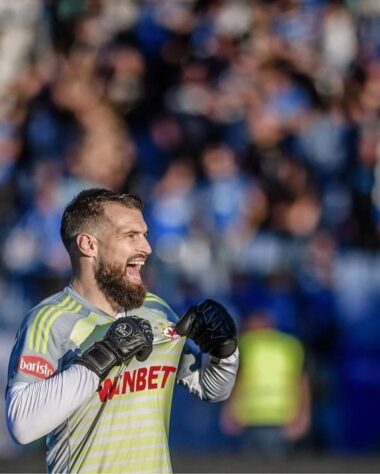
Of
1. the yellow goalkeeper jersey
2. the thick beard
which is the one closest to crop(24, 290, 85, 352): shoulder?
the yellow goalkeeper jersey

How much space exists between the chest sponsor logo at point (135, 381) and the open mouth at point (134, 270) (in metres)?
0.28

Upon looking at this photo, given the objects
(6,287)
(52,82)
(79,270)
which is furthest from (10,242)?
(79,270)

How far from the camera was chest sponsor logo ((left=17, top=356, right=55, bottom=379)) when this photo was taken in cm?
345

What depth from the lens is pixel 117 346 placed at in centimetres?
341

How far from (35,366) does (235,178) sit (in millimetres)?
5721

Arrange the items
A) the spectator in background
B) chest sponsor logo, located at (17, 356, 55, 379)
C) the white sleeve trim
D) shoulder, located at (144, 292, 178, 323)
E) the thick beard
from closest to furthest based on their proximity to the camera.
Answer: the white sleeve trim, chest sponsor logo, located at (17, 356, 55, 379), the thick beard, shoulder, located at (144, 292, 178, 323), the spectator in background

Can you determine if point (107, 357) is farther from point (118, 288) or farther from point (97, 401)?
point (118, 288)

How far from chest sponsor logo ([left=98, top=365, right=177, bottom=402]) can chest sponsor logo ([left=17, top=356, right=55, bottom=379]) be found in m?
0.18

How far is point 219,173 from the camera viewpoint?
29.6 ft

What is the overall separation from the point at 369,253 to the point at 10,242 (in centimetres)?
275

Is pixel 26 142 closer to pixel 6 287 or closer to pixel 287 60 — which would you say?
pixel 6 287

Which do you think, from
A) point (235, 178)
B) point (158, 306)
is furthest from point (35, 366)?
point (235, 178)

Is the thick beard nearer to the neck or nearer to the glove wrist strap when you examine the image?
the neck

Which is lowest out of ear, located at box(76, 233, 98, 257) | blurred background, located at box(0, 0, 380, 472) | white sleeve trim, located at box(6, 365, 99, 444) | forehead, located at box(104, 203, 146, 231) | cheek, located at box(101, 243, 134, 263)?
white sleeve trim, located at box(6, 365, 99, 444)
